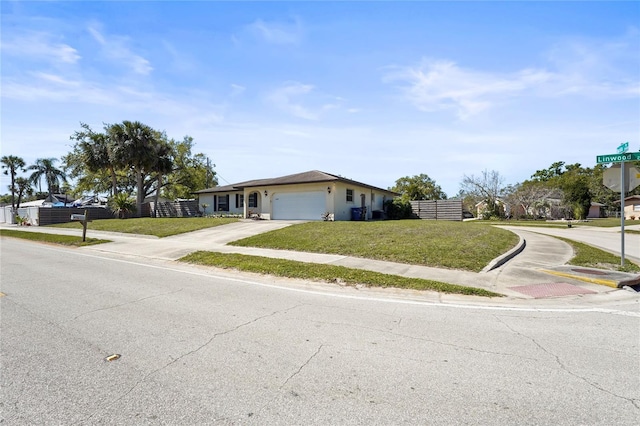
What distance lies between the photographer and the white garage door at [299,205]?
2347 centimetres

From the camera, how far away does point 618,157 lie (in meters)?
8.66

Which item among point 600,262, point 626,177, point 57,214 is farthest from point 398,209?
point 57,214

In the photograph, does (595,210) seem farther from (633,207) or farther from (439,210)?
(439,210)

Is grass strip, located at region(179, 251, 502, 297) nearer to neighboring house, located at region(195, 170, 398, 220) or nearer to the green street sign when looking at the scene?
the green street sign

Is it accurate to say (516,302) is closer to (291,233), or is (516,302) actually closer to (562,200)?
(291,233)

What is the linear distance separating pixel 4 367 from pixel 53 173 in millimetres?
66444

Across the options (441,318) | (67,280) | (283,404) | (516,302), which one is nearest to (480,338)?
(441,318)

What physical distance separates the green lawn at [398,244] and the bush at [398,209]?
1492 centimetres

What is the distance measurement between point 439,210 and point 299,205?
44.4 ft

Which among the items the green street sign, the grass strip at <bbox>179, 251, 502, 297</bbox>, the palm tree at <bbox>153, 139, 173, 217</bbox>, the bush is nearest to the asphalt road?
the grass strip at <bbox>179, 251, 502, 297</bbox>

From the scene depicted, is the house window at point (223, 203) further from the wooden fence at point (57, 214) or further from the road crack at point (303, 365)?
the road crack at point (303, 365)

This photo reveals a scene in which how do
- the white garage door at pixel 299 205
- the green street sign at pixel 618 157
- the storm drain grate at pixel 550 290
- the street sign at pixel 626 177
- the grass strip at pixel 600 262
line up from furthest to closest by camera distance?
the white garage door at pixel 299 205
the street sign at pixel 626 177
the grass strip at pixel 600 262
the green street sign at pixel 618 157
the storm drain grate at pixel 550 290

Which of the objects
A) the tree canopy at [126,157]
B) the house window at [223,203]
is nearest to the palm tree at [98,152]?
the tree canopy at [126,157]

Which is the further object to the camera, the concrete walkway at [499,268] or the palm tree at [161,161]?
the palm tree at [161,161]
